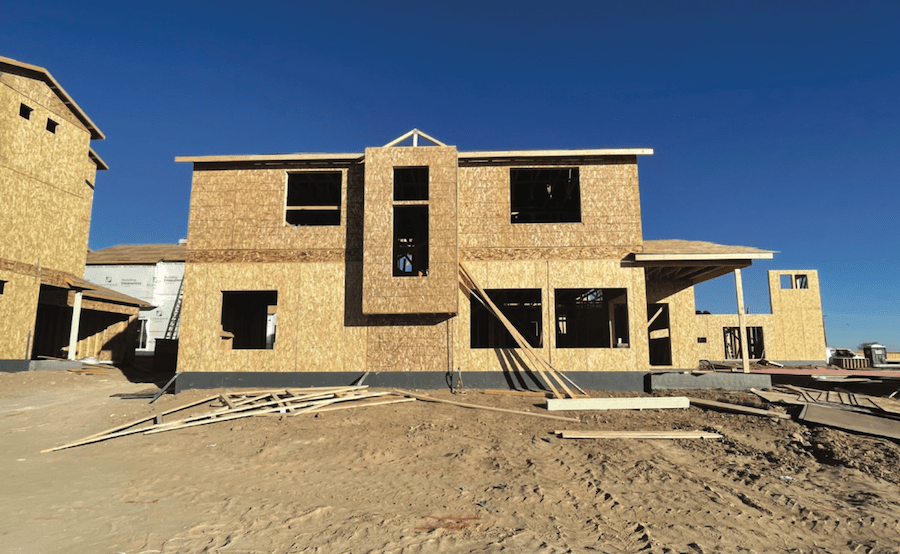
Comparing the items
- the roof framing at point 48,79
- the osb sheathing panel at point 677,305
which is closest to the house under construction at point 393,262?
the osb sheathing panel at point 677,305

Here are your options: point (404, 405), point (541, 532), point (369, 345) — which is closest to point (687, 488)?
point (541, 532)

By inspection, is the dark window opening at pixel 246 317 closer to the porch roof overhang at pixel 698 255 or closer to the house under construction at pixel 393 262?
the house under construction at pixel 393 262

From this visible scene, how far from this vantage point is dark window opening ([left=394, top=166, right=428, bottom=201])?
1495cm

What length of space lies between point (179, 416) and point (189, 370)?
3.44m

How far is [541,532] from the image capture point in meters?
5.11

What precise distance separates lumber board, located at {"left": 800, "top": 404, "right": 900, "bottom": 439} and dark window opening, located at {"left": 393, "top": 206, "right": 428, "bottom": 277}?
36.9 feet

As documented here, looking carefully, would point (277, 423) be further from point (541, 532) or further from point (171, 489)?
point (541, 532)

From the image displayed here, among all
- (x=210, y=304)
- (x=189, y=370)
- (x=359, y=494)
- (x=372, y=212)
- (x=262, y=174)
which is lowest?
(x=359, y=494)

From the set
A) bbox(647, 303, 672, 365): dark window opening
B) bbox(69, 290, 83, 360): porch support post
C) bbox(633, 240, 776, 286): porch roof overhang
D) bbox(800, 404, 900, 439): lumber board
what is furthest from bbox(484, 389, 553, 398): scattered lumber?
bbox(69, 290, 83, 360): porch support post

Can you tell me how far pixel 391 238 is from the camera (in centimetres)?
1359

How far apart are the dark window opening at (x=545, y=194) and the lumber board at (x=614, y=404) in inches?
281

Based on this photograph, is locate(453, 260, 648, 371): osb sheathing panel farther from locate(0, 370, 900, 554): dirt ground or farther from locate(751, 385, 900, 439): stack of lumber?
locate(751, 385, 900, 439): stack of lumber

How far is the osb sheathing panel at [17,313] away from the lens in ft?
56.0

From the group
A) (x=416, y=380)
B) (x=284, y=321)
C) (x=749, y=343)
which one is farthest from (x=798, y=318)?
(x=284, y=321)
